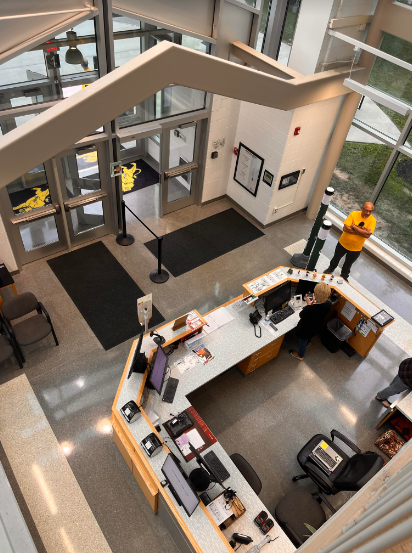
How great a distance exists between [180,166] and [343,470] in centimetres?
558

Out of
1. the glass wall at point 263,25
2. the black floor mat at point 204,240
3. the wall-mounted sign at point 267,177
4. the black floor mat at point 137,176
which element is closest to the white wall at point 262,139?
the wall-mounted sign at point 267,177

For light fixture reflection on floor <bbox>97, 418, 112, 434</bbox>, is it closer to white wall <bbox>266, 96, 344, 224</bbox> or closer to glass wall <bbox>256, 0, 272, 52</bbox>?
white wall <bbox>266, 96, 344, 224</bbox>

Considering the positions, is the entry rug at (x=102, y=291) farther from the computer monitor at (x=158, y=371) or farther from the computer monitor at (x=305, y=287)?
the computer monitor at (x=305, y=287)

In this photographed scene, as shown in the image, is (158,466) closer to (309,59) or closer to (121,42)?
(121,42)

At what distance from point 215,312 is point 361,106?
15.6 ft

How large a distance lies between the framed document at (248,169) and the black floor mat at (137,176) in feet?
6.19

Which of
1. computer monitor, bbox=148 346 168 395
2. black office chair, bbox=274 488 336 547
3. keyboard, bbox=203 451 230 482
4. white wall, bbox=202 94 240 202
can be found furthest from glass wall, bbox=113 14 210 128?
black office chair, bbox=274 488 336 547

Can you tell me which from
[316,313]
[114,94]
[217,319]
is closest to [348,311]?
[316,313]

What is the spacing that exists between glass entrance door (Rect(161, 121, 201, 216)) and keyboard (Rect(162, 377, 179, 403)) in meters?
4.12

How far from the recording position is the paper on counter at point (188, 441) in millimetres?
4211

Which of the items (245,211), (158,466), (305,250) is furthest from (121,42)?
(158,466)

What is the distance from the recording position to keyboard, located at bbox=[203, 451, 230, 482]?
406 cm

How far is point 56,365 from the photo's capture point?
5.69 meters

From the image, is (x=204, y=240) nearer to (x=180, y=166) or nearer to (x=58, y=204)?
(x=180, y=166)
